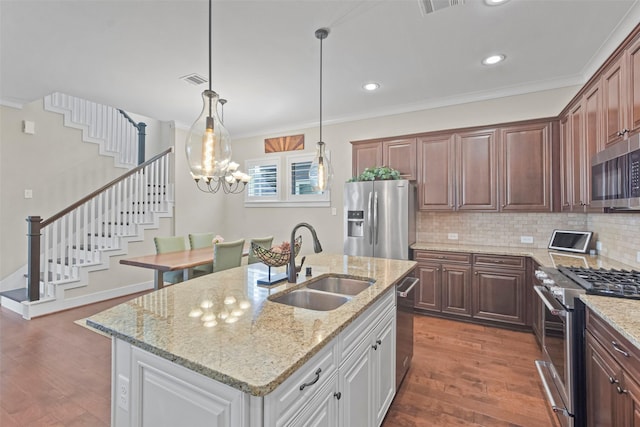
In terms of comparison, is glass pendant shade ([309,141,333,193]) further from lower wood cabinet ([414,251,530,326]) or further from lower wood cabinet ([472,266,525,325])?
lower wood cabinet ([472,266,525,325])

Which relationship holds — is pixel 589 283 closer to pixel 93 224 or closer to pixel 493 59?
pixel 493 59

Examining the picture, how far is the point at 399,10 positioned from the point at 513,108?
2.31m

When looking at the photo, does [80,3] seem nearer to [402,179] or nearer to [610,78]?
[402,179]

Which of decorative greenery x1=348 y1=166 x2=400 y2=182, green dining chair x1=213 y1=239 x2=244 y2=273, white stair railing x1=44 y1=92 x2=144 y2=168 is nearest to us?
green dining chair x1=213 y1=239 x2=244 y2=273

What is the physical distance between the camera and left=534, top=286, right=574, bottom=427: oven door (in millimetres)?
1739

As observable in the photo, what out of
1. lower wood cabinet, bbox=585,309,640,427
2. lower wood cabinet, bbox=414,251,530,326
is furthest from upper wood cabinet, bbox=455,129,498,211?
lower wood cabinet, bbox=585,309,640,427

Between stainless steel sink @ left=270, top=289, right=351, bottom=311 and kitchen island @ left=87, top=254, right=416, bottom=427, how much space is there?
0.61 ft

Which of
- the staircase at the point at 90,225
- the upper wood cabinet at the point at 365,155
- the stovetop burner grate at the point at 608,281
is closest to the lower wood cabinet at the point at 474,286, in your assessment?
the stovetop burner grate at the point at 608,281

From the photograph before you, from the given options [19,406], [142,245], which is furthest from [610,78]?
[142,245]

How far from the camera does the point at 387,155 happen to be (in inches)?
167

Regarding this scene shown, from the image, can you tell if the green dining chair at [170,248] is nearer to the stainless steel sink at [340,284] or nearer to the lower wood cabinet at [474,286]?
the stainless steel sink at [340,284]

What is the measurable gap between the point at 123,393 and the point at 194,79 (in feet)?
11.2

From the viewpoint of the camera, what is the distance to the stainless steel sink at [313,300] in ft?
5.95

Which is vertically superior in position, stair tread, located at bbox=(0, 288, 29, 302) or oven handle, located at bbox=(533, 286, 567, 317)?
oven handle, located at bbox=(533, 286, 567, 317)
